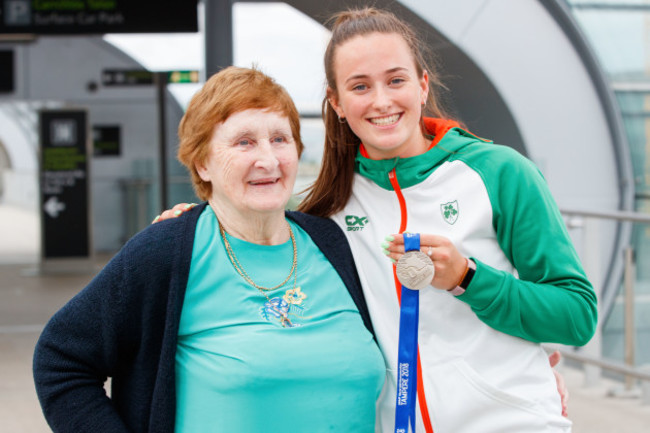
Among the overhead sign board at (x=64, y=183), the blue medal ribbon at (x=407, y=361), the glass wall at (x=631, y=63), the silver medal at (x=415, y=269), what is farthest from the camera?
the overhead sign board at (x=64, y=183)

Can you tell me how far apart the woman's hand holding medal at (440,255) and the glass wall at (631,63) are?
4575 millimetres

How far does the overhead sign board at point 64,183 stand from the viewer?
11.7 metres

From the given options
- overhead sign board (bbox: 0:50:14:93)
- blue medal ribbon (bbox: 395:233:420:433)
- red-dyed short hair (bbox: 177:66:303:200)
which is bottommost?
blue medal ribbon (bbox: 395:233:420:433)

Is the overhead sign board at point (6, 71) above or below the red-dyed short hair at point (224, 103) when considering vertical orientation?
above

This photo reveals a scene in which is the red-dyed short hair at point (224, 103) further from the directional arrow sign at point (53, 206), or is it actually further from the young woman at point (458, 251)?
the directional arrow sign at point (53, 206)

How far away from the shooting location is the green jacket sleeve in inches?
63.0

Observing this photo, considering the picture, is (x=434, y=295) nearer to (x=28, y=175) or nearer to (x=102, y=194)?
(x=102, y=194)

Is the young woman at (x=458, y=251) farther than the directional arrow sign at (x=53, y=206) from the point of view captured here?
No

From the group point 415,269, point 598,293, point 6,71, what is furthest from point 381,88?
point 6,71

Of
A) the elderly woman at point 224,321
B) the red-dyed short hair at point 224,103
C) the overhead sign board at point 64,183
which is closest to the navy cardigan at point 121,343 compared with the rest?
the elderly woman at point 224,321

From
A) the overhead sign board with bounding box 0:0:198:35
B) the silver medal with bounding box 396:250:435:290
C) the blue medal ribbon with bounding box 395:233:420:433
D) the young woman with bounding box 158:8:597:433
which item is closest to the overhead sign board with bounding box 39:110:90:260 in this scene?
the overhead sign board with bounding box 0:0:198:35

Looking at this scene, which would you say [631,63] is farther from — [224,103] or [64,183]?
[64,183]

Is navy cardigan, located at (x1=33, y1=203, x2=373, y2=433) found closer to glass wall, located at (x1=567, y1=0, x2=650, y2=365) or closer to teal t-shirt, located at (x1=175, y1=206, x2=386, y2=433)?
teal t-shirt, located at (x1=175, y1=206, x2=386, y2=433)

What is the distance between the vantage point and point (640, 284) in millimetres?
5043
